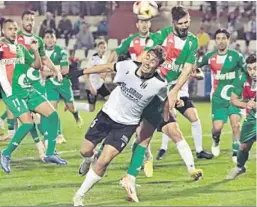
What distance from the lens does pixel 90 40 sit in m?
26.7

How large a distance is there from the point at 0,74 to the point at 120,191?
106 inches

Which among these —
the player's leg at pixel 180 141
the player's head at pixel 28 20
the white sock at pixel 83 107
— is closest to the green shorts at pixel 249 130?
the player's leg at pixel 180 141

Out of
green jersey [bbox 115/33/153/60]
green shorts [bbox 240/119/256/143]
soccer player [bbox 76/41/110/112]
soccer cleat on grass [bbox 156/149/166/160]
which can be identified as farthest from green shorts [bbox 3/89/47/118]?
soccer player [bbox 76/41/110/112]

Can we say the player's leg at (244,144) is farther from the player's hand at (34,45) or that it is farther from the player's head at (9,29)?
the player's head at (9,29)

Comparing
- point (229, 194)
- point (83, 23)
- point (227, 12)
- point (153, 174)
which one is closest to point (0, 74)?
point (153, 174)

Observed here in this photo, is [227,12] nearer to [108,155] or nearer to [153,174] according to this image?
[153,174]

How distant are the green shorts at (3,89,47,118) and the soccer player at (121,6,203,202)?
5.95 feet

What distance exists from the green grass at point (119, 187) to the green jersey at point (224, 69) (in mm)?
1040

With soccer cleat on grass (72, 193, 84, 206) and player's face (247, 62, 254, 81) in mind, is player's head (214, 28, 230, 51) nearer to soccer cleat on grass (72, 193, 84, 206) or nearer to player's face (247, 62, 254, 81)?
player's face (247, 62, 254, 81)

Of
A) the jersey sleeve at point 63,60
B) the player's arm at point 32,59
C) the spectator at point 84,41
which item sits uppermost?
the player's arm at point 32,59

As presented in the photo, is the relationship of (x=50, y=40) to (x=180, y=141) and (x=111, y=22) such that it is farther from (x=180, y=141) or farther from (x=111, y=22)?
(x=111, y=22)

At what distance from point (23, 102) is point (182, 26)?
2387 millimetres

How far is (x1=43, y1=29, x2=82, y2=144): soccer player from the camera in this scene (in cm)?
1429

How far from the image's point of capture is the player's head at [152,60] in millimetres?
8605
